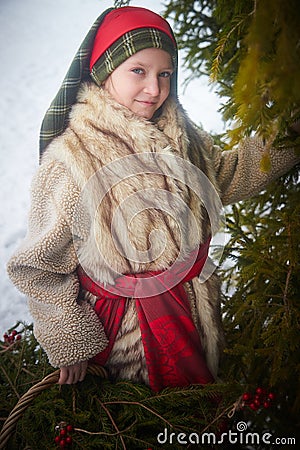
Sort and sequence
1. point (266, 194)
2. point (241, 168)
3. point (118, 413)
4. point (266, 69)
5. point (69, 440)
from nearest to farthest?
1. point (266, 69)
2. point (69, 440)
3. point (118, 413)
4. point (241, 168)
5. point (266, 194)

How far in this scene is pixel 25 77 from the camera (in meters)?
1.25

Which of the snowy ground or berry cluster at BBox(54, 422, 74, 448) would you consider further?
the snowy ground

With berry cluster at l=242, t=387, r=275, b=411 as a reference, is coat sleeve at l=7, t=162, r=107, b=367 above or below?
above

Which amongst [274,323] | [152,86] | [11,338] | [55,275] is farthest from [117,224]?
[11,338]

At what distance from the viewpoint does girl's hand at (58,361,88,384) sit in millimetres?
971

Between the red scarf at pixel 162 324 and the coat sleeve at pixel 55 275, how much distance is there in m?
0.04

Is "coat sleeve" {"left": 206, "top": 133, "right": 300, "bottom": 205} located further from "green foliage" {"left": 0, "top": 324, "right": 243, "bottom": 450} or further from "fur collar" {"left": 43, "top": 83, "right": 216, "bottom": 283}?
"green foliage" {"left": 0, "top": 324, "right": 243, "bottom": 450}

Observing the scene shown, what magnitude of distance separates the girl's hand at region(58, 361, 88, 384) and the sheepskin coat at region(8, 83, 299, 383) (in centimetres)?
2

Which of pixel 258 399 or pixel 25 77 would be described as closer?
pixel 258 399

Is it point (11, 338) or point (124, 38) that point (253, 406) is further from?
point (124, 38)

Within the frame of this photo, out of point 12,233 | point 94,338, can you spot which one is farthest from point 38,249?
point 12,233

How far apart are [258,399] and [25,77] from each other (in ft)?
3.59

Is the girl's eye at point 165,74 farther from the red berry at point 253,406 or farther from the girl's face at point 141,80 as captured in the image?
the red berry at point 253,406

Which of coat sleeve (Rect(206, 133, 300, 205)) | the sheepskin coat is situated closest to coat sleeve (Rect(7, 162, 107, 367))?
the sheepskin coat
